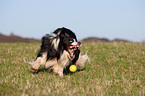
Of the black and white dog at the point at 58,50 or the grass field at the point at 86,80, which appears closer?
the grass field at the point at 86,80

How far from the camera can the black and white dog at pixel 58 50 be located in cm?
479

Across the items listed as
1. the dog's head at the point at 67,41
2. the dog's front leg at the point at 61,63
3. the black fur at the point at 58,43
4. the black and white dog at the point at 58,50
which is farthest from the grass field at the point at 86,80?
the dog's head at the point at 67,41

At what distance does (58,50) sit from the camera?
4.78m

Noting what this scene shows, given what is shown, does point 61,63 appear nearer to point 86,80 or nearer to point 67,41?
point 67,41

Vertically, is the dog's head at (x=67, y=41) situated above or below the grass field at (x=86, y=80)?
above

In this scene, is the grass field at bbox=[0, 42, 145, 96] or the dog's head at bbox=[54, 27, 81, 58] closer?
the grass field at bbox=[0, 42, 145, 96]

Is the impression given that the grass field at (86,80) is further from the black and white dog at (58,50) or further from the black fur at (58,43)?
the black fur at (58,43)

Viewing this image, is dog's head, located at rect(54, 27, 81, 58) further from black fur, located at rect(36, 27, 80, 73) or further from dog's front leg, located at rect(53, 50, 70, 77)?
dog's front leg, located at rect(53, 50, 70, 77)

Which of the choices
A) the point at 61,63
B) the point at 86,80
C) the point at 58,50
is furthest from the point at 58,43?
the point at 86,80

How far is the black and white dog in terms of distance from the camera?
479cm

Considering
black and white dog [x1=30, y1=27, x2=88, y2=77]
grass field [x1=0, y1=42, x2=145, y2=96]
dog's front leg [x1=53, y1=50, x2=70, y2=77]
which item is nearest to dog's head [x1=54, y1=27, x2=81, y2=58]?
black and white dog [x1=30, y1=27, x2=88, y2=77]

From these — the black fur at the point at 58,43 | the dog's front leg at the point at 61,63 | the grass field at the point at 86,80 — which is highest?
the black fur at the point at 58,43

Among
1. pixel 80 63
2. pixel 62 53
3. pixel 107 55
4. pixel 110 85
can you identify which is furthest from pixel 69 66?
pixel 107 55

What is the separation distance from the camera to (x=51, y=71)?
222 inches
